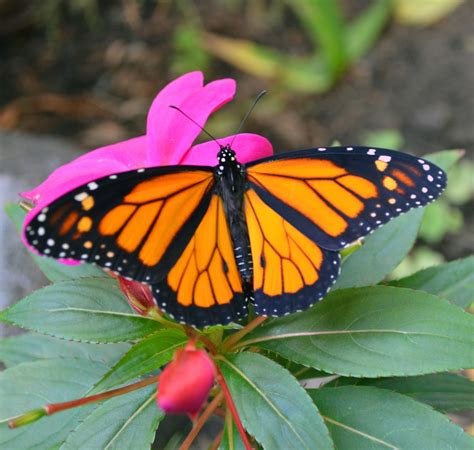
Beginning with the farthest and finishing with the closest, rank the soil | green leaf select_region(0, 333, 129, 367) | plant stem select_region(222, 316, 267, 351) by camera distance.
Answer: the soil < green leaf select_region(0, 333, 129, 367) < plant stem select_region(222, 316, 267, 351)

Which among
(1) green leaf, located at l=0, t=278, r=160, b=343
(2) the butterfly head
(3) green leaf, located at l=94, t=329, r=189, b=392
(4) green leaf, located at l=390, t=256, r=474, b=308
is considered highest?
(2) the butterfly head

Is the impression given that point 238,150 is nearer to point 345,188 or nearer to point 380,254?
point 345,188

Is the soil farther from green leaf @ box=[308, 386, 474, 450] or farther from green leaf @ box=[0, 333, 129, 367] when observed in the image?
green leaf @ box=[308, 386, 474, 450]

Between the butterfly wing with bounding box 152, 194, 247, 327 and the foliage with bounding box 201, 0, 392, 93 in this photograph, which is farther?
the foliage with bounding box 201, 0, 392, 93

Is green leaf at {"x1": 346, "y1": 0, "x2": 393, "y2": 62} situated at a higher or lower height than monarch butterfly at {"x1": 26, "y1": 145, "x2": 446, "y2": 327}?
higher

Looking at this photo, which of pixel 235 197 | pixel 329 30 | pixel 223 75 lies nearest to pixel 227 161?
pixel 235 197

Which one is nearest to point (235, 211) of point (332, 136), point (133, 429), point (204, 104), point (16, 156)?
point (204, 104)

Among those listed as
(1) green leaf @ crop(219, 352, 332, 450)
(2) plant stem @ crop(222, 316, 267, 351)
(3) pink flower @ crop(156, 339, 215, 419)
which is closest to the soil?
(2) plant stem @ crop(222, 316, 267, 351)
